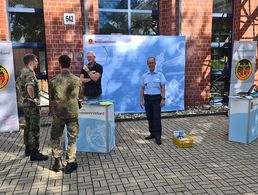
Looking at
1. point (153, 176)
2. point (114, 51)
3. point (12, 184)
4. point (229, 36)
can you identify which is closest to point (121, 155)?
point (153, 176)

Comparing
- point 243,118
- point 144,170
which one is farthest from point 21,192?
point 243,118

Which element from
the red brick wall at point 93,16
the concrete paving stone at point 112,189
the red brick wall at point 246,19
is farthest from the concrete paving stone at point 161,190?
the red brick wall at point 246,19

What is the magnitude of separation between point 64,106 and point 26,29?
4.55 meters

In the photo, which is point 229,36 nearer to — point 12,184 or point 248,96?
point 248,96

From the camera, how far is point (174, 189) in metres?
3.67

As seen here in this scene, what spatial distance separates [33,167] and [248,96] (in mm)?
4354

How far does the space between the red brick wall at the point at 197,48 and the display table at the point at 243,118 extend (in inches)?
122

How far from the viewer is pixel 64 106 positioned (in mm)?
4043

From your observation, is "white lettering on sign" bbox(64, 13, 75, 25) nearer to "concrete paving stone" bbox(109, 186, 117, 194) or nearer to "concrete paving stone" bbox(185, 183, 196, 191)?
"concrete paving stone" bbox(109, 186, 117, 194)

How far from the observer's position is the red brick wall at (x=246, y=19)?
342 inches

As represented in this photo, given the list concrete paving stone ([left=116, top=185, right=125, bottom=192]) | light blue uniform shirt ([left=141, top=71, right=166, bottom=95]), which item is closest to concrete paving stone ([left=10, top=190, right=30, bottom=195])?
concrete paving stone ([left=116, top=185, right=125, bottom=192])

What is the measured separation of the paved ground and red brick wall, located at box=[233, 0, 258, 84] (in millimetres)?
A: 4480

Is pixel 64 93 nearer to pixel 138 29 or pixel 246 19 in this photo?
pixel 138 29

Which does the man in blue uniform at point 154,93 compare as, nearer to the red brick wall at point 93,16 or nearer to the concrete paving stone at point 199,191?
the concrete paving stone at point 199,191
